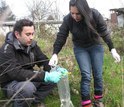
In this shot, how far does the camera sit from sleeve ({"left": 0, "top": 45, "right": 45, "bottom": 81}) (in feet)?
11.6

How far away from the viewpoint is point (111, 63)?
6367 mm

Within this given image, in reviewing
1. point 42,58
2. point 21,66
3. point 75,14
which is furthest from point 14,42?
point 75,14

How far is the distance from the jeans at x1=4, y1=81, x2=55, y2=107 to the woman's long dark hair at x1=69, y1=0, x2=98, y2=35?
83 centimetres

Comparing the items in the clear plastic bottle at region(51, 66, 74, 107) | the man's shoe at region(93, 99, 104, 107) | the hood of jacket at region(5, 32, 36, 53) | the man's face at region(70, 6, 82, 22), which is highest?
the man's face at region(70, 6, 82, 22)

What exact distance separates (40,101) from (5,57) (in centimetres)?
77

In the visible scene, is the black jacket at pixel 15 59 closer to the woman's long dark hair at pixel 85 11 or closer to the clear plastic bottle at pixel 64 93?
the clear plastic bottle at pixel 64 93

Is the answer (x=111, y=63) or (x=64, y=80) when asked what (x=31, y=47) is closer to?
(x=64, y=80)

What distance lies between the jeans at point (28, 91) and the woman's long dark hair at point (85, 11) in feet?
2.72

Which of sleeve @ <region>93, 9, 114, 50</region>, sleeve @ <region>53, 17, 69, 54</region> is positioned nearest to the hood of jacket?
sleeve @ <region>53, 17, 69, 54</region>

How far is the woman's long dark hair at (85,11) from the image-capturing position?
3746 millimetres

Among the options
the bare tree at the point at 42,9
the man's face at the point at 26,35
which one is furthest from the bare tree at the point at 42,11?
the man's face at the point at 26,35

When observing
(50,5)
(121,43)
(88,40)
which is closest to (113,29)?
(121,43)

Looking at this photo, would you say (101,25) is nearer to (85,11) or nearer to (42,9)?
(85,11)

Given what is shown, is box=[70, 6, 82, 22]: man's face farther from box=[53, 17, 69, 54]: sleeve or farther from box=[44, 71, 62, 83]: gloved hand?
box=[44, 71, 62, 83]: gloved hand
